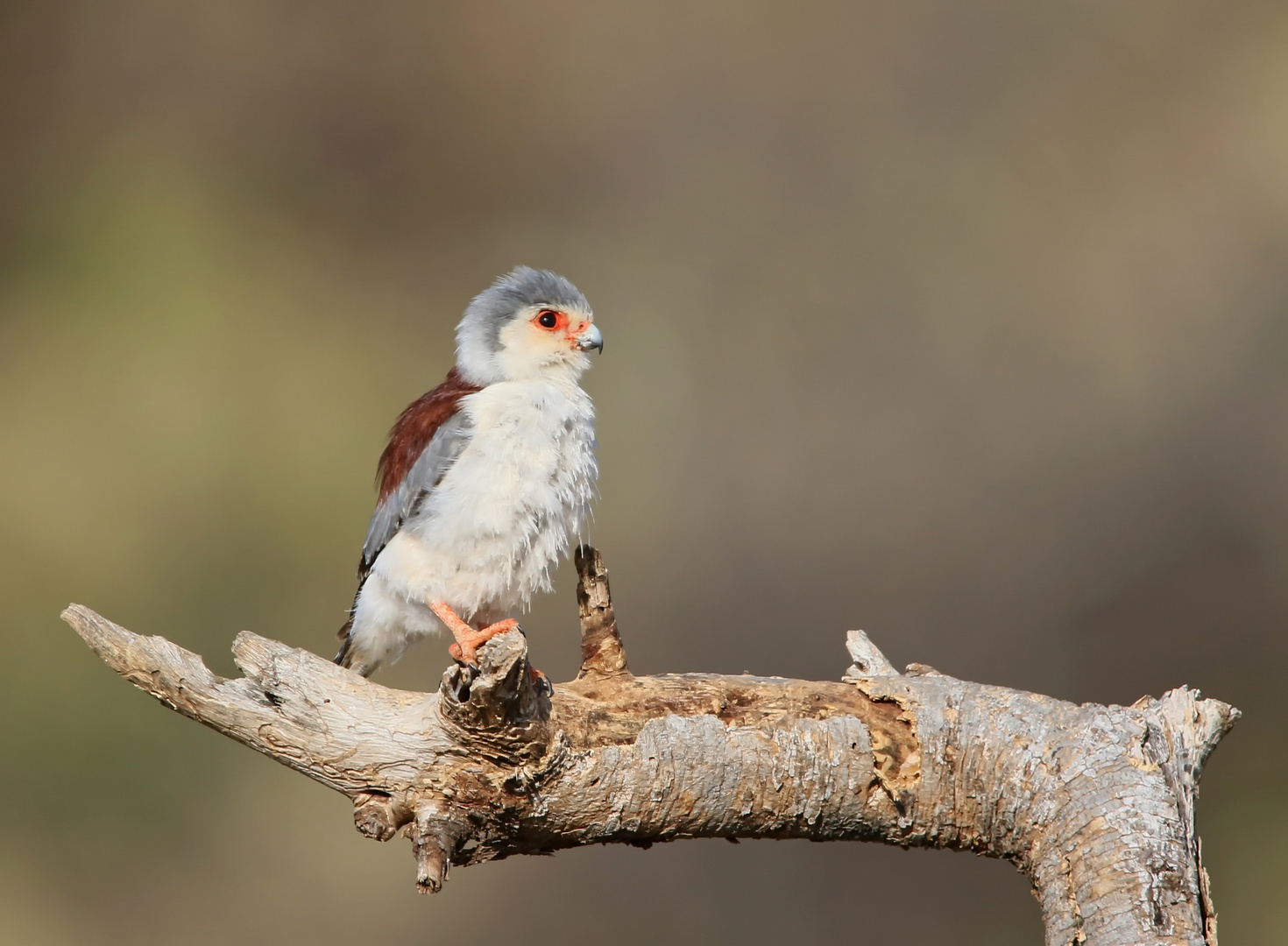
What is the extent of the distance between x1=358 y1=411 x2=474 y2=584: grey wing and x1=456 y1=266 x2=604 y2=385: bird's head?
0.95ft

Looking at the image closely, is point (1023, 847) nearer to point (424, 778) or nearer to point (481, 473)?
point (424, 778)

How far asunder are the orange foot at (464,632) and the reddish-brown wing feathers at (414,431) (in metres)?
0.41

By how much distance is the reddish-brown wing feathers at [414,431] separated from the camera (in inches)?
124

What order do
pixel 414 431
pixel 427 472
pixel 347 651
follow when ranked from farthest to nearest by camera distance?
pixel 347 651, pixel 414 431, pixel 427 472

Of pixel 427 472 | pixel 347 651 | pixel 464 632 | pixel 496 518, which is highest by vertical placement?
pixel 427 472

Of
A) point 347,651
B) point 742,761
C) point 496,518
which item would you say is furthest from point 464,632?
point 742,761

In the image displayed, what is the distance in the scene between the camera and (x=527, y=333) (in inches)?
132

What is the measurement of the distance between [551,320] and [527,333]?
10cm

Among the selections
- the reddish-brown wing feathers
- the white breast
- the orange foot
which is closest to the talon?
the orange foot

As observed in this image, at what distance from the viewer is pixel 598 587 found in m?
3.03

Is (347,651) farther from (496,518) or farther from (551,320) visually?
(551,320)

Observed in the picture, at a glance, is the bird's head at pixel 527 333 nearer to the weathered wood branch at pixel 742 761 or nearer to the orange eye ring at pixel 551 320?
the orange eye ring at pixel 551 320

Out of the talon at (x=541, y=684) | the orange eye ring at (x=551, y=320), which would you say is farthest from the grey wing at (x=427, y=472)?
the talon at (x=541, y=684)

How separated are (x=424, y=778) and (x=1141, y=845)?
157cm
